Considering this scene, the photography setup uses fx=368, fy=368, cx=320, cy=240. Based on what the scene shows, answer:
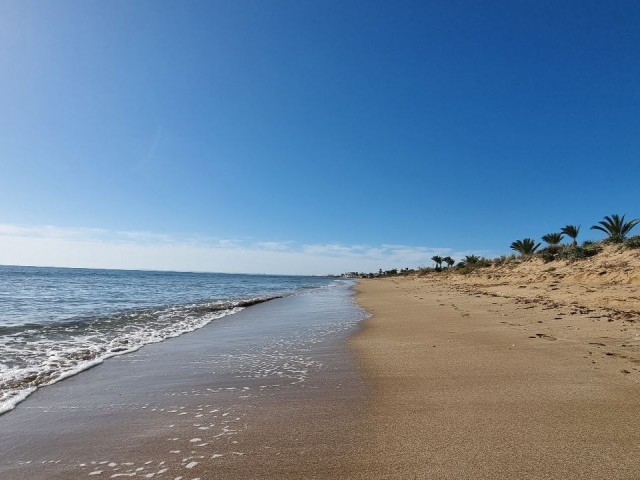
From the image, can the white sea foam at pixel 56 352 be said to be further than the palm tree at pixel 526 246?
No

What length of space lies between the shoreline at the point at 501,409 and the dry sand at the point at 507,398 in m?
0.01

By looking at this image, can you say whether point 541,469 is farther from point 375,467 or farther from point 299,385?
point 299,385

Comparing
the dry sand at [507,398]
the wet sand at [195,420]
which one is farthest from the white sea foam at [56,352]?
the dry sand at [507,398]

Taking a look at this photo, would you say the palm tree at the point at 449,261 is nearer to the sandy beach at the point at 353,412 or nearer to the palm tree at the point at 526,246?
the palm tree at the point at 526,246

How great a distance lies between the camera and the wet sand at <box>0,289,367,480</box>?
3.45 m

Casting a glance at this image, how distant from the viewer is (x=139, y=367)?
24.8 ft

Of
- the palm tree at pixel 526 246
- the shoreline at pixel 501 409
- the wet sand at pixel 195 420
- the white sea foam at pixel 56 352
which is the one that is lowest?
the white sea foam at pixel 56 352

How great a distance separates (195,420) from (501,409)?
3.76 meters

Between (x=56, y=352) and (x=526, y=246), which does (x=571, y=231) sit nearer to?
(x=526, y=246)

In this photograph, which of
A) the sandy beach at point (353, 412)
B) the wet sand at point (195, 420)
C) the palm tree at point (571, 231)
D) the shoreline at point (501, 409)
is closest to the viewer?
the shoreline at point (501, 409)

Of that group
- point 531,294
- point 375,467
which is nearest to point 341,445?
point 375,467

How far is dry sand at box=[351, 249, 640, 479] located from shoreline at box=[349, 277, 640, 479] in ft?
0.04

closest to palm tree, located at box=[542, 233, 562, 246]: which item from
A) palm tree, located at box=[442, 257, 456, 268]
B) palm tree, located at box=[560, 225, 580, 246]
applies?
palm tree, located at box=[560, 225, 580, 246]

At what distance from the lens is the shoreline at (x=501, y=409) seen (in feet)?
10.5
